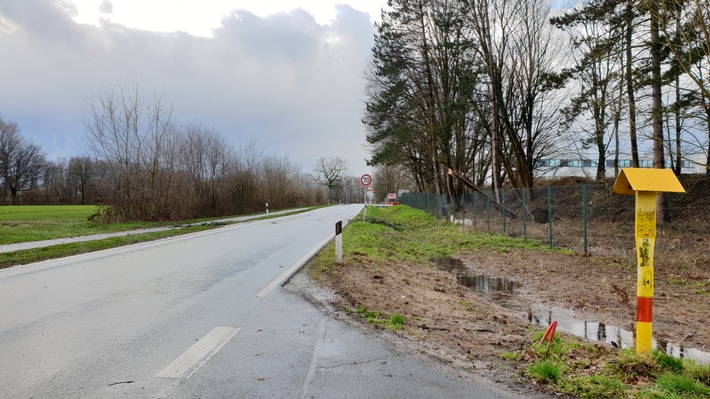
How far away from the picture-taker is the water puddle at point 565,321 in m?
5.11

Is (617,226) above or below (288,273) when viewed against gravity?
above

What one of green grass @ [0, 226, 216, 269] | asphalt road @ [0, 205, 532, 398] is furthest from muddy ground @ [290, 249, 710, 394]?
green grass @ [0, 226, 216, 269]

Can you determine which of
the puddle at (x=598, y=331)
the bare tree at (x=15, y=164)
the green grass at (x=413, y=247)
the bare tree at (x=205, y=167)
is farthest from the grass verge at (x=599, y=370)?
the bare tree at (x=15, y=164)

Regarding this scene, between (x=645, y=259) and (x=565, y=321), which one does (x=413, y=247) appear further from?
(x=645, y=259)

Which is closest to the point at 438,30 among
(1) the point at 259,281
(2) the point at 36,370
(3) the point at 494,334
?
(1) the point at 259,281

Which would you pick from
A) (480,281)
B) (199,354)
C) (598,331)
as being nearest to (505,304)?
(598,331)

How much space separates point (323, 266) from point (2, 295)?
5716 mm

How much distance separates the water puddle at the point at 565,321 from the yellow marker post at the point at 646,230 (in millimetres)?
833

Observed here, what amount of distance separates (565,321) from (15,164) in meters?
95.9

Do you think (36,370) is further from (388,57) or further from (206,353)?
(388,57)

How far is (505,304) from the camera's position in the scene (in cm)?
765

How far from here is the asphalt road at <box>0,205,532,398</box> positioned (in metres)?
3.70

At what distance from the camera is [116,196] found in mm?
26781

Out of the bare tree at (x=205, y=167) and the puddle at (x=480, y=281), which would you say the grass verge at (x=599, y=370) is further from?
the bare tree at (x=205, y=167)
